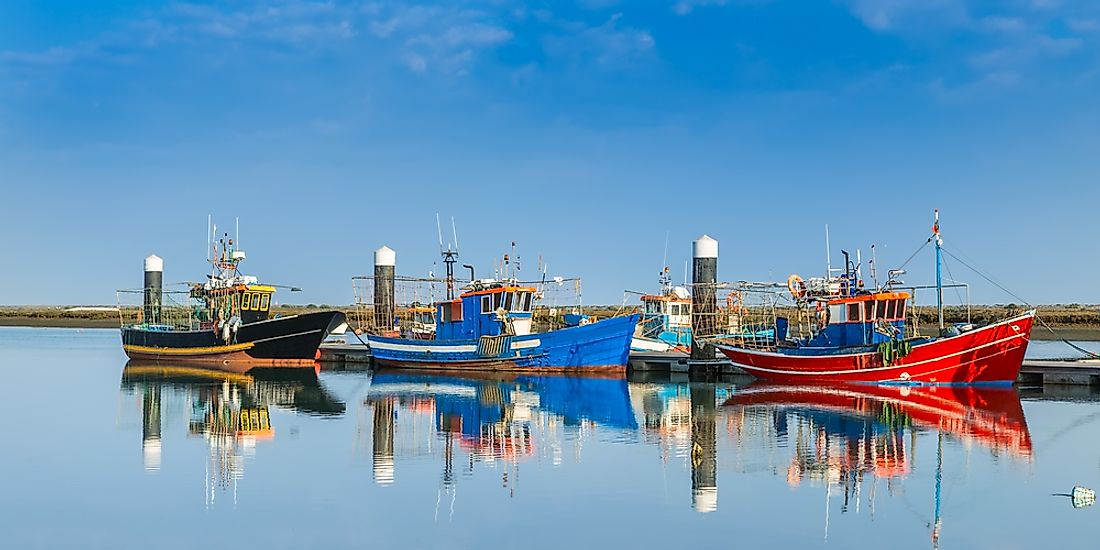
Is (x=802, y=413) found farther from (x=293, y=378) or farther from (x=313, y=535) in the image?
(x=293, y=378)

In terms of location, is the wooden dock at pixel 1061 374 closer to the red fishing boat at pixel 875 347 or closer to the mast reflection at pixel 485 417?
the red fishing boat at pixel 875 347

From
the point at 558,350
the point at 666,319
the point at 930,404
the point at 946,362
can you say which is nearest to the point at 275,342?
the point at 558,350

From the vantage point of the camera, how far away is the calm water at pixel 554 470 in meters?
13.7

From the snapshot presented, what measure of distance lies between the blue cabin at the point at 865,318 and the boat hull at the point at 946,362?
1.27m

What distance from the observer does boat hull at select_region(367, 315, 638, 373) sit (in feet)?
129

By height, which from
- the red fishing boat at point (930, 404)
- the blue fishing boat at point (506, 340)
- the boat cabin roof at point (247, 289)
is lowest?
the red fishing boat at point (930, 404)

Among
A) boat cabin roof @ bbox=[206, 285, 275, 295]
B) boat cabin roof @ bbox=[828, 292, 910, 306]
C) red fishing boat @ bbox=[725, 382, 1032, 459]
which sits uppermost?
boat cabin roof @ bbox=[206, 285, 275, 295]

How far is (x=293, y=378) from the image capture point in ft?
133

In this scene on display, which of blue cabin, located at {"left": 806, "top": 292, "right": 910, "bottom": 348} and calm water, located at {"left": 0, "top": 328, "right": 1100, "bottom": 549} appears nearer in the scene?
calm water, located at {"left": 0, "top": 328, "right": 1100, "bottom": 549}

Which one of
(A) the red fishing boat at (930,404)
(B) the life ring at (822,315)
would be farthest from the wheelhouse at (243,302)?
(B) the life ring at (822,315)

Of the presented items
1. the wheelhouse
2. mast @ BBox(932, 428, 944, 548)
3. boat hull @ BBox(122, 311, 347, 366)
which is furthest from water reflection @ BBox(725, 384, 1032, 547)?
the wheelhouse

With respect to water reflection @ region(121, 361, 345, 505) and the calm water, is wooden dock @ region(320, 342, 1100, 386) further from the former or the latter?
water reflection @ region(121, 361, 345, 505)

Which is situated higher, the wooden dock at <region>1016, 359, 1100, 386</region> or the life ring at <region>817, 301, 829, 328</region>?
the life ring at <region>817, 301, 829, 328</region>

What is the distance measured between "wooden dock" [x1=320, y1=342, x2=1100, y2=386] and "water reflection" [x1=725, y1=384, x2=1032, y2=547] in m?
2.35
